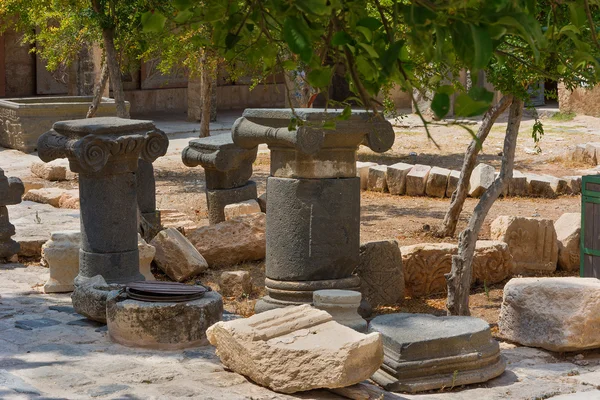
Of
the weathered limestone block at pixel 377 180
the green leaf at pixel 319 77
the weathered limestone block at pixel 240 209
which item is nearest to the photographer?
the green leaf at pixel 319 77

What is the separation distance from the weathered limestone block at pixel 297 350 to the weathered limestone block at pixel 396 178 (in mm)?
7709

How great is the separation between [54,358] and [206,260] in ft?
11.4

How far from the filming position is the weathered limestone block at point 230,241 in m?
10.1

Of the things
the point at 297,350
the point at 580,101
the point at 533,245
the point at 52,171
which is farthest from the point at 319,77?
the point at 580,101

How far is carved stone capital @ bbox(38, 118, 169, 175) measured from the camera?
8008mm

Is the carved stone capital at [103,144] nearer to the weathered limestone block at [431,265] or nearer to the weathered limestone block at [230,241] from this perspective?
the weathered limestone block at [230,241]

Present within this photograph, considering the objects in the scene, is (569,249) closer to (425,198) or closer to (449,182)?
(449,182)

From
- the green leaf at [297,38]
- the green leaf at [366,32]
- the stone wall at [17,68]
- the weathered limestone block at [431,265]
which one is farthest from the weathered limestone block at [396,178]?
the stone wall at [17,68]

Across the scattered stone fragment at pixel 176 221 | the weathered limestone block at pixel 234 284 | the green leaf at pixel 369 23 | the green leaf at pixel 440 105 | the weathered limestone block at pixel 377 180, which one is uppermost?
the green leaf at pixel 369 23

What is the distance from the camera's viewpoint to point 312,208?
7.64 metres

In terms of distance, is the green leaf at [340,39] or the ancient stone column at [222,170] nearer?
the green leaf at [340,39]

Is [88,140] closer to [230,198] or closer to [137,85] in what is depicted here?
[230,198]

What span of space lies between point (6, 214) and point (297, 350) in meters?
5.17

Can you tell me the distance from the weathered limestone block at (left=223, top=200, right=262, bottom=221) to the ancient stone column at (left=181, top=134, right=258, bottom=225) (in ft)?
→ 0.83
